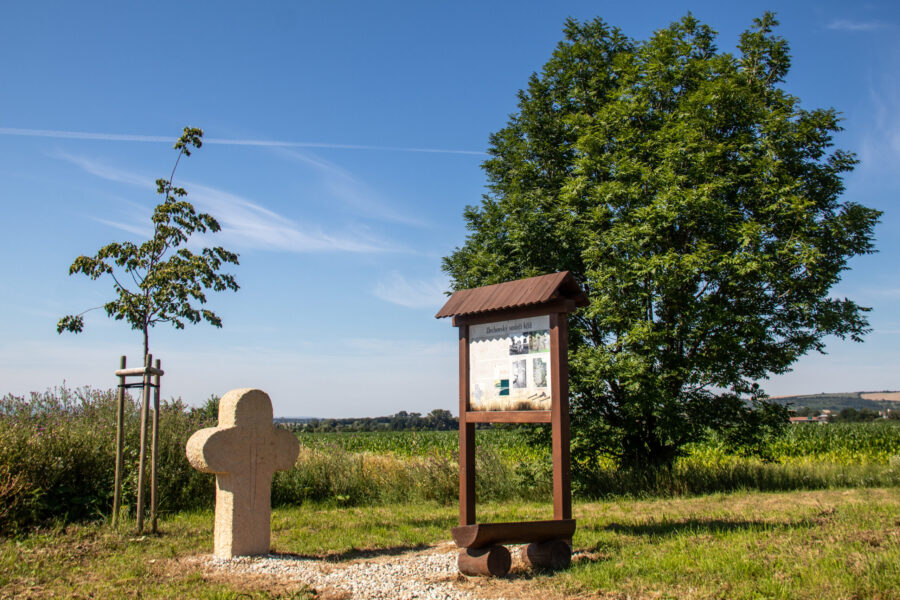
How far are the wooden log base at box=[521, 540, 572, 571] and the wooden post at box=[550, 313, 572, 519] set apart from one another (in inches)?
23.2

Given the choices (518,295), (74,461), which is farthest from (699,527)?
(74,461)

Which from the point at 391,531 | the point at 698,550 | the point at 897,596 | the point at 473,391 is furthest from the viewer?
the point at 391,531

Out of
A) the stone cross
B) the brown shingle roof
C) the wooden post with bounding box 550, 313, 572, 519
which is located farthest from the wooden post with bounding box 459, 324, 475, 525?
the stone cross

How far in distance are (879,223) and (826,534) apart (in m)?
8.86

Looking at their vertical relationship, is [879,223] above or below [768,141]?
below

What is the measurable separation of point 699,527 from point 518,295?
3.52 meters

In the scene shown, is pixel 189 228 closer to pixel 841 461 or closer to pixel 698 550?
pixel 698 550

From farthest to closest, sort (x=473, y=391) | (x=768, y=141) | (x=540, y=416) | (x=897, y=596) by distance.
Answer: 1. (x=768, y=141)
2. (x=473, y=391)
3. (x=540, y=416)
4. (x=897, y=596)

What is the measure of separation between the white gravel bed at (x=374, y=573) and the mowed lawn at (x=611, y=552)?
0.21m

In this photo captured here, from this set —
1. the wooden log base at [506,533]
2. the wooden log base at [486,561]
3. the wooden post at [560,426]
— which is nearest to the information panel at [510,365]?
the wooden post at [560,426]

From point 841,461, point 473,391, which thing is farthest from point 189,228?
point 841,461

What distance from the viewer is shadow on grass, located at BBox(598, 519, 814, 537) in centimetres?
705

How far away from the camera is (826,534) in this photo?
642 cm

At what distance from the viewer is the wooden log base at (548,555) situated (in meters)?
5.93
